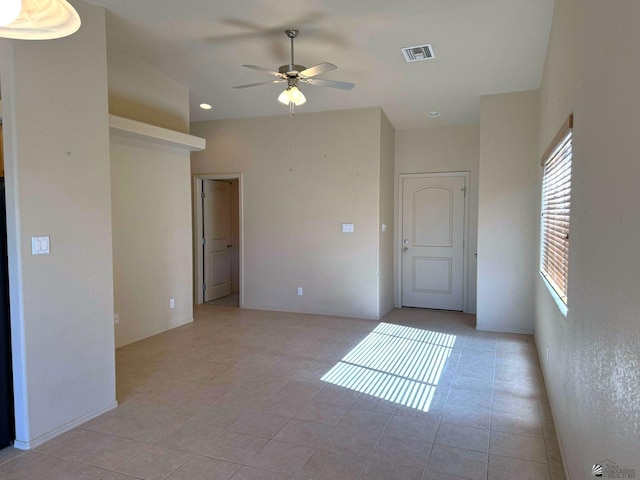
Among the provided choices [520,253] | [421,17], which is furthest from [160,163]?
[520,253]

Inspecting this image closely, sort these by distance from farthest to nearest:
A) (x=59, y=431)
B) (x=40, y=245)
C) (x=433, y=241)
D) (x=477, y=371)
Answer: (x=433, y=241), (x=477, y=371), (x=59, y=431), (x=40, y=245)

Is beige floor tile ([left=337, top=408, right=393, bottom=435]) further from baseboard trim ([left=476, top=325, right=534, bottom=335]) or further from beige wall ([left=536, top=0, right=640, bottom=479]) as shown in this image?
baseboard trim ([left=476, top=325, right=534, bottom=335])

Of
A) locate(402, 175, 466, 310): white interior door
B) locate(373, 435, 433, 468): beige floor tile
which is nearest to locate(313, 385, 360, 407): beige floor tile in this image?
locate(373, 435, 433, 468): beige floor tile

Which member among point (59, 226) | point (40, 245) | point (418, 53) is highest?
point (418, 53)

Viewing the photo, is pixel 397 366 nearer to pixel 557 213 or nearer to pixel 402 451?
pixel 402 451

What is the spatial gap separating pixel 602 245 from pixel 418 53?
2998 mm

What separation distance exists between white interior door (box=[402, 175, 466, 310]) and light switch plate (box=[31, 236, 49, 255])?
5.26 m

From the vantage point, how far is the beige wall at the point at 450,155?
6410mm

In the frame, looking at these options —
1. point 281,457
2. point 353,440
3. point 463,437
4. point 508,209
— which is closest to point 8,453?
point 281,457

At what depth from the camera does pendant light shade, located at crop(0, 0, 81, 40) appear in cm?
149

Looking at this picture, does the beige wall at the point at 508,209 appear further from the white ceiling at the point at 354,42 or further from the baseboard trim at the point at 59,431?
the baseboard trim at the point at 59,431

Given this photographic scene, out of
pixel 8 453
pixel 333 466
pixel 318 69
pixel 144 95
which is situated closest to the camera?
pixel 333 466

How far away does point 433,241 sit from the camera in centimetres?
672

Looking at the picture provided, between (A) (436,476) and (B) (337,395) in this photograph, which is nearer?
(A) (436,476)
